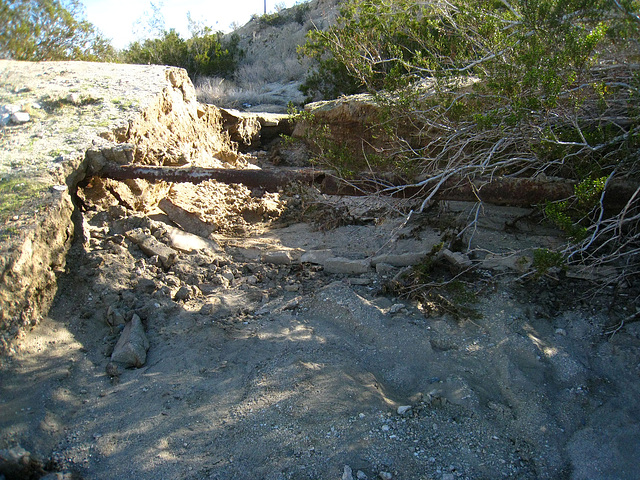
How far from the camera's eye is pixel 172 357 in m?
2.80

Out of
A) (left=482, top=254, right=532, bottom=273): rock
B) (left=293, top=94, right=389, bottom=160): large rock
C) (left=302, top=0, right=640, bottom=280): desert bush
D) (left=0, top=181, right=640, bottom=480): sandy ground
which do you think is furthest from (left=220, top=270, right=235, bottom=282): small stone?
(left=293, top=94, right=389, bottom=160): large rock

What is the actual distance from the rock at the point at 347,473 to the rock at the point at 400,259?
74.2 inches

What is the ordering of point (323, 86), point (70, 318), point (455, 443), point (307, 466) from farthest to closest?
point (323, 86) → point (70, 318) → point (455, 443) → point (307, 466)

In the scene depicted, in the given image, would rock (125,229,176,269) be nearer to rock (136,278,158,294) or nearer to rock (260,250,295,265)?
rock (136,278,158,294)

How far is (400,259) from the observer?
372 centimetres

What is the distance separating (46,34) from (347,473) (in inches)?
329

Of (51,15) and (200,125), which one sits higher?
(51,15)

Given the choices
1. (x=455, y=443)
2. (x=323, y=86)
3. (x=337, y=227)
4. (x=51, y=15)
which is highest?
(x=51, y=15)

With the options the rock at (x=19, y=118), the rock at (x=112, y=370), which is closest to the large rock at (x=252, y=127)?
the rock at (x=19, y=118)

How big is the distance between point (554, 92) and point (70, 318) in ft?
11.1

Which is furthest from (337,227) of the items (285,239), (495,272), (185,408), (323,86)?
(323,86)

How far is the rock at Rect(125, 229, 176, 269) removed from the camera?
365 centimetres

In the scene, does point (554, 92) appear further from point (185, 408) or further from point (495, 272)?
point (185, 408)

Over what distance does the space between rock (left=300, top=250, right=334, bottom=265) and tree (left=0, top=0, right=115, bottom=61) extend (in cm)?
350
